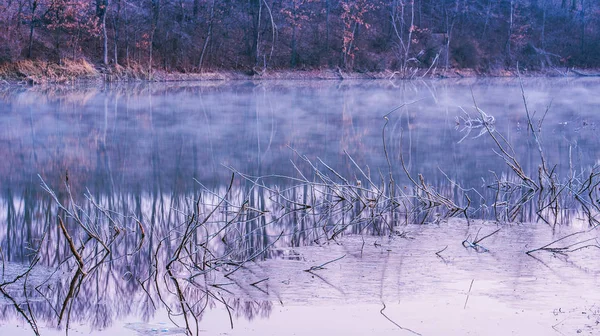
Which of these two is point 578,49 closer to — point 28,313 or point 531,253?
point 531,253

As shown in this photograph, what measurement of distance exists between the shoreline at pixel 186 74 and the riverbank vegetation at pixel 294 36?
0.11 metres

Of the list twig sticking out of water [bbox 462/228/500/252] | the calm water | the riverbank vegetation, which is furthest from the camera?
the riverbank vegetation

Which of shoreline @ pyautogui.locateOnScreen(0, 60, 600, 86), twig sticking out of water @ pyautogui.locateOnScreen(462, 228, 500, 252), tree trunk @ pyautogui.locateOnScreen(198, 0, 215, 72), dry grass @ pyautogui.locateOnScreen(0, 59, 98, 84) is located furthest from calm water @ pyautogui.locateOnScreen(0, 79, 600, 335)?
tree trunk @ pyautogui.locateOnScreen(198, 0, 215, 72)

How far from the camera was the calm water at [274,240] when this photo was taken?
5.71 metres

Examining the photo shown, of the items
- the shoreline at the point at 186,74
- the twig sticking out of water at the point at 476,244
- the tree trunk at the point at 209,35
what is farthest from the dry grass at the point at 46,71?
the twig sticking out of water at the point at 476,244

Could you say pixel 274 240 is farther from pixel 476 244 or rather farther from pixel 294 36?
pixel 294 36

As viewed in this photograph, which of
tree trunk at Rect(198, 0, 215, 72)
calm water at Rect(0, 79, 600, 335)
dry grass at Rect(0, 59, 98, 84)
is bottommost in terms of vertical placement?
calm water at Rect(0, 79, 600, 335)

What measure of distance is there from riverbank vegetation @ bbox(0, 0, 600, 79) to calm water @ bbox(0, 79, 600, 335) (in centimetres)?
1564

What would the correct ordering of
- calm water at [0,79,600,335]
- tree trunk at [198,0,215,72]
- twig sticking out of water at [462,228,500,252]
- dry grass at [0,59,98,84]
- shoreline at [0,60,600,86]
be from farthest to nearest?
1. tree trunk at [198,0,215,72]
2. shoreline at [0,60,600,86]
3. dry grass at [0,59,98,84]
4. twig sticking out of water at [462,228,500,252]
5. calm water at [0,79,600,335]

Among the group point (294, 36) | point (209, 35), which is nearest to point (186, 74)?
point (209, 35)

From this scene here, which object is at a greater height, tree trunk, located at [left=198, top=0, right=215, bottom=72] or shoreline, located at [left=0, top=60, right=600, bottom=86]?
tree trunk, located at [left=198, top=0, right=215, bottom=72]

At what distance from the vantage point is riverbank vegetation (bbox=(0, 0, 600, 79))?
112 ft

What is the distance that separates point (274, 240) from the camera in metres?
7.98

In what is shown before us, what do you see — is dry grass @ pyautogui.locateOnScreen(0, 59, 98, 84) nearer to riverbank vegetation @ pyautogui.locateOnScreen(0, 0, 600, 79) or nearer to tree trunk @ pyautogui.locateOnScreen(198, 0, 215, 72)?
riverbank vegetation @ pyautogui.locateOnScreen(0, 0, 600, 79)
